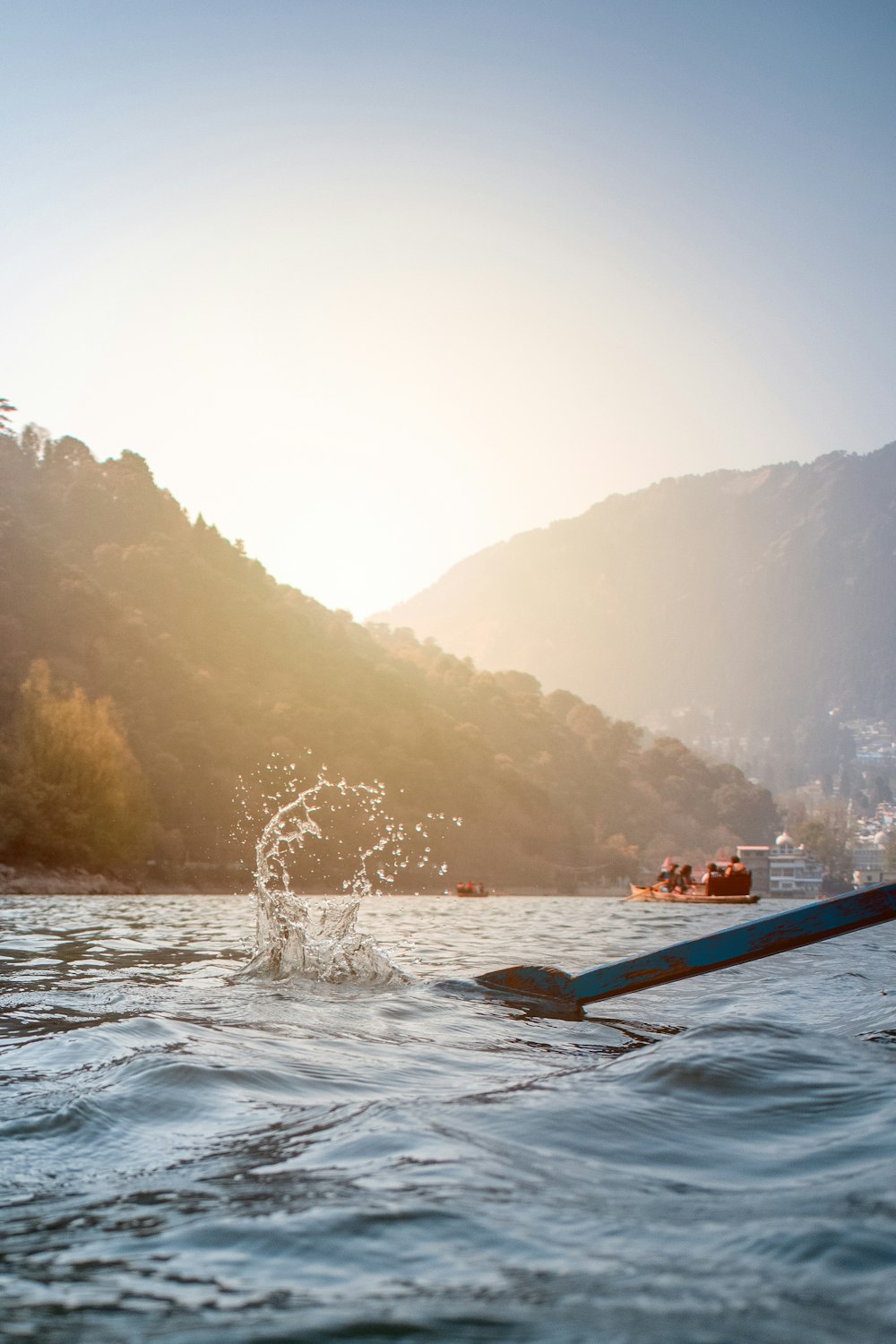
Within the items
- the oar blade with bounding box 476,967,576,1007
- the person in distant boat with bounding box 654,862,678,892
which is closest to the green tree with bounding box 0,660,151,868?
the person in distant boat with bounding box 654,862,678,892

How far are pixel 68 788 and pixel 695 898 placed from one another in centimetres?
3499

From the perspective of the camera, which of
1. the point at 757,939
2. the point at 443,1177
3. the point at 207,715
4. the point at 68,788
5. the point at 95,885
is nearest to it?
the point at 443,1177

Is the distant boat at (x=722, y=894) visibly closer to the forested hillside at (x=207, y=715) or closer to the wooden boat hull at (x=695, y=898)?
the wooden boat hull at (x=695, y=898)

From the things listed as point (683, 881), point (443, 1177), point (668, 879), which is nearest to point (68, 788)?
point (668, 879)

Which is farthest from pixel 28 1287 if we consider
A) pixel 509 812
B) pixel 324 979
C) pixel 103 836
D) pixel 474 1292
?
pixel 509 812

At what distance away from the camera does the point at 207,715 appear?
85625mm

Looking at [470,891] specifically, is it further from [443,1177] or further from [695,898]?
[443,1177]

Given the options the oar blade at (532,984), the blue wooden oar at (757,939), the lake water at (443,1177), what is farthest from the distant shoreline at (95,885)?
the lake water at (443,1177)

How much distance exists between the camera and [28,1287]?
2.47 m

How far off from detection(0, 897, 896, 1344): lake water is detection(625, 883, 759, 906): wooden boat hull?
41715 mm

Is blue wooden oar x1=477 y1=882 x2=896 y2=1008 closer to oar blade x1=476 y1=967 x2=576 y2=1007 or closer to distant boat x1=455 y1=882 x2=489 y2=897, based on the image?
oar blade x1=476 y1=967 x2=576 y2=1007

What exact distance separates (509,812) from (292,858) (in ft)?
123

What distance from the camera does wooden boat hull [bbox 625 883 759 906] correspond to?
47.0 metres

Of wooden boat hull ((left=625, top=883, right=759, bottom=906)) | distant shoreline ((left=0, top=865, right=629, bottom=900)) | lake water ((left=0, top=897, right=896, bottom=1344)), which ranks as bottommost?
distant shoreline ((left=0, top=865, right=629, bottom=900))
